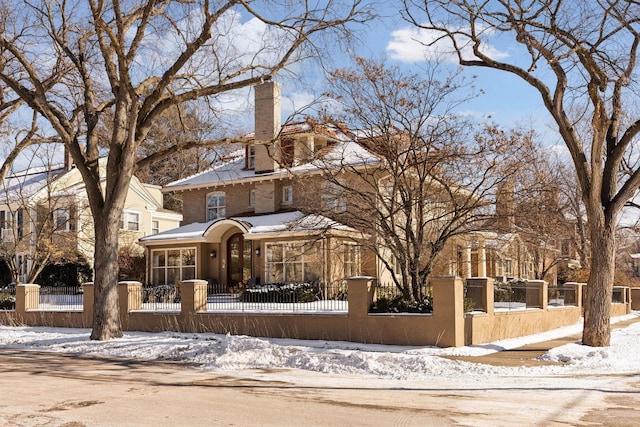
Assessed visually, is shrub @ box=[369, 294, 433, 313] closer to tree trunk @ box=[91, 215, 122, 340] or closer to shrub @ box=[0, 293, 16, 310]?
tree trunk @ box=[91, 215, 122, 340]

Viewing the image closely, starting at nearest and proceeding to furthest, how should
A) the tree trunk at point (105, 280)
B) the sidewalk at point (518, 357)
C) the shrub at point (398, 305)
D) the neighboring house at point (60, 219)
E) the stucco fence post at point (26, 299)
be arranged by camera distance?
the sidewalk at point (518, 357) < the shrub at point (398, 305) < the tree trunk at point (105, 280) < the stucco fence post at point (26, 299) < the neighboring house at point (60, 219)

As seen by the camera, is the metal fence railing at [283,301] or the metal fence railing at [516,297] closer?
the metal fence railing at [283,301]

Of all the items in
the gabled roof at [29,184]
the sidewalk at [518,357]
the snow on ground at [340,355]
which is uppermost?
the gabled roof at [29,184]

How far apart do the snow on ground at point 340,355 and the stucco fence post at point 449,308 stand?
392 millimetres

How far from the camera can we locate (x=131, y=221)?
42.9 metres

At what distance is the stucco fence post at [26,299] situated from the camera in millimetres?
25734

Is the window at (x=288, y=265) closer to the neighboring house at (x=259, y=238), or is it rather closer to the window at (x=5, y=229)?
the neighboring house at (x=259, y=238)

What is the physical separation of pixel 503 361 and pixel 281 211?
61.4 ft

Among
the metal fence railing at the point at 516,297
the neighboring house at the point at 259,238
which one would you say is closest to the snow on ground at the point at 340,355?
the metal fence railing at the point at 516,297

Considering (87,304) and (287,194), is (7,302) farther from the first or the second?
(287,194)

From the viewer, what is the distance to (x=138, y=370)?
13.9 m

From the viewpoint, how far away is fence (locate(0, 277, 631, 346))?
17719 millimetres

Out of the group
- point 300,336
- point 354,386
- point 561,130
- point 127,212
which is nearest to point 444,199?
point 561,130

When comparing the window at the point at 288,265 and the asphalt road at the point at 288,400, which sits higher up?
the window at the point at 288,265
